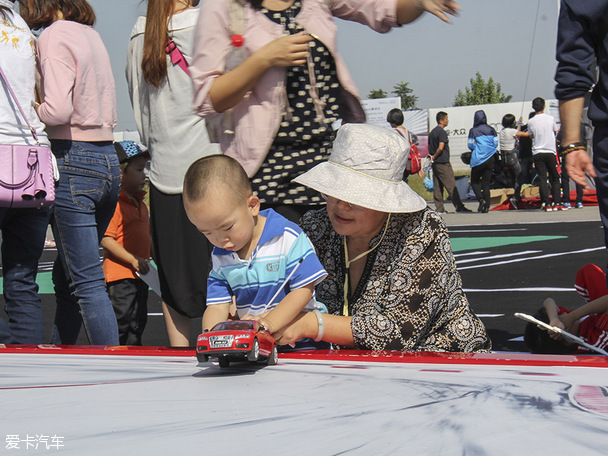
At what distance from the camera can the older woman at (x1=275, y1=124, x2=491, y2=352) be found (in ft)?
7.22

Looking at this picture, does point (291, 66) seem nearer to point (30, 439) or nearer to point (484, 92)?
point (30, 439)

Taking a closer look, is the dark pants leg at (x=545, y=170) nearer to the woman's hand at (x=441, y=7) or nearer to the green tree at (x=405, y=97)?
the woman's hand at (x=441, y=7)

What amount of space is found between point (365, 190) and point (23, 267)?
5.87ft

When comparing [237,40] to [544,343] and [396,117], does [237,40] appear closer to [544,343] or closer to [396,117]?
[544,343]

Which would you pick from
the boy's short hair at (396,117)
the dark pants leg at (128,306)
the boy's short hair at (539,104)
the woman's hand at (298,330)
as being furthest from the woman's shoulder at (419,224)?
the boy's short hair at (539,104)

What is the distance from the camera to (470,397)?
1359mm

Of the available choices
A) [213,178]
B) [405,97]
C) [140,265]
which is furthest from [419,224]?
[405,97]

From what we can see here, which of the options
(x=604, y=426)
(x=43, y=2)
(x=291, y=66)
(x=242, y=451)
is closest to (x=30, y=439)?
(x=242, y=451)

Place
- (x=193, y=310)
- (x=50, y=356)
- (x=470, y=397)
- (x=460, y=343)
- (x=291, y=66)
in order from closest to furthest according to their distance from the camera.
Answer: (x=470, y=397)
(x=50, y=356)
(x=460, y=343)
(x=291, y=66)
(x=193, y=310)

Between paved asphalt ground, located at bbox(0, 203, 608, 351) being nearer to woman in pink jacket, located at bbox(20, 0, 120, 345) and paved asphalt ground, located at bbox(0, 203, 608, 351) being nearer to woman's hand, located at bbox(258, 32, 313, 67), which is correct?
woman in pink jacket, located at bbox(20, 0, 120, 345)

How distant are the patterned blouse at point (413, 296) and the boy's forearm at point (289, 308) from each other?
0.18 meters

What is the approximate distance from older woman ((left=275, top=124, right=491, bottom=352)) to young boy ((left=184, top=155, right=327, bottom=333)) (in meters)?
0.11

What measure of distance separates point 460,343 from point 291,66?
3.40 feet

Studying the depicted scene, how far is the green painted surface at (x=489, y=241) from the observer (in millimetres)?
9047
